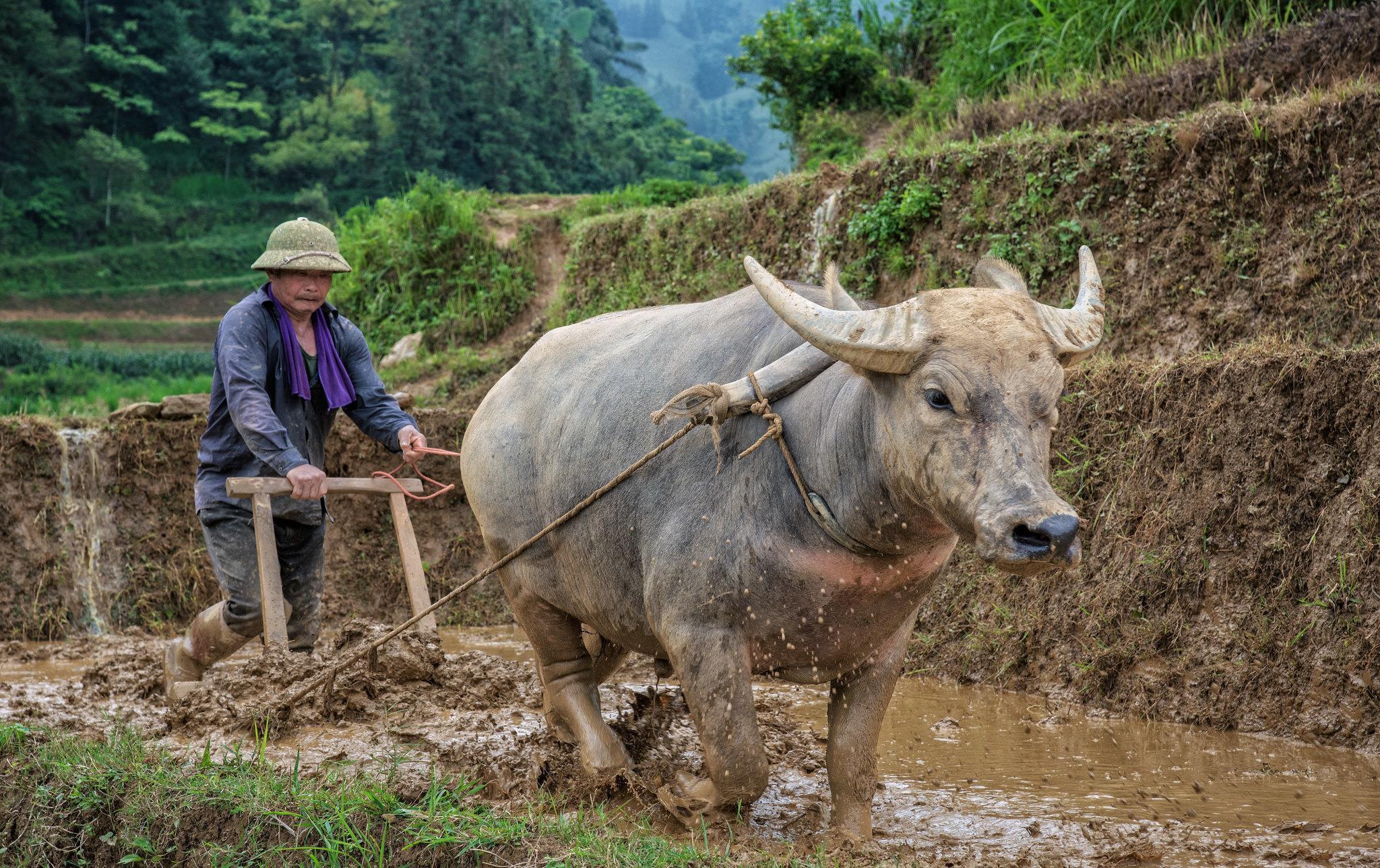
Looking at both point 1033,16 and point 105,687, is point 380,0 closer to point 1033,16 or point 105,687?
point 1033,16

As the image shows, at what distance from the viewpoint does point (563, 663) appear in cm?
448

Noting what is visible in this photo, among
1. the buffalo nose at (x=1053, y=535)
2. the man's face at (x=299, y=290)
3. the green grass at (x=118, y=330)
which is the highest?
the man's face at (x=299, y=290)

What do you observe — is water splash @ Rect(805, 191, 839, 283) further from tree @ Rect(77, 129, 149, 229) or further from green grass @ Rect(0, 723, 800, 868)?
tree @ Rect(77, 129, 149, 229)

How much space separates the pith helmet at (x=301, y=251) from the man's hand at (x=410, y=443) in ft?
2.27

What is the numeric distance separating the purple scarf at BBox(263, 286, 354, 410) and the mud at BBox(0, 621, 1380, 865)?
1.05 metres

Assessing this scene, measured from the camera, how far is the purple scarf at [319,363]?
4.93 metres

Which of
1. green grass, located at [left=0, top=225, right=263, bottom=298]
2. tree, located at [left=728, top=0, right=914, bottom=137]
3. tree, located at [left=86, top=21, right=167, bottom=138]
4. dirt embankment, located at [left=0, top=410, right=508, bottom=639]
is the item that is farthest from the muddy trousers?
tree, located at [left=86, top=21, right=167, bottom=138]

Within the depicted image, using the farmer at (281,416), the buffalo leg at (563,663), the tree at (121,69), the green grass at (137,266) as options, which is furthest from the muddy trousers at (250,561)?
the tree at (121,69)

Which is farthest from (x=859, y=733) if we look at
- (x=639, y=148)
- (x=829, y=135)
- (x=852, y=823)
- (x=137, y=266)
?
(x=639, y=148)

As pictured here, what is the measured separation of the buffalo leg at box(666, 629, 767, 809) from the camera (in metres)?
3.46

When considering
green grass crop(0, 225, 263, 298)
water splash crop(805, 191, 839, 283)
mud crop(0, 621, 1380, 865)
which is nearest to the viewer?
mud crop(0, 621, 1380, 865)

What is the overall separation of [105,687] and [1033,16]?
369 inches

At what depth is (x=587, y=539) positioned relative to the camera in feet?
13.0

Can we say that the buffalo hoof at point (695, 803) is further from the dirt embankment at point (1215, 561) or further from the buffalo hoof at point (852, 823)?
the dirt embankment at point (1215, 561)
